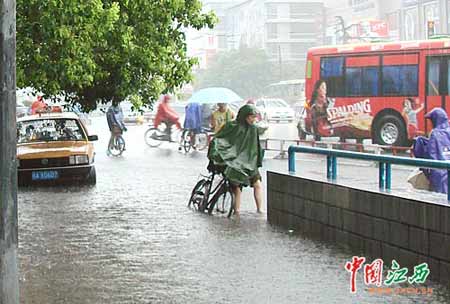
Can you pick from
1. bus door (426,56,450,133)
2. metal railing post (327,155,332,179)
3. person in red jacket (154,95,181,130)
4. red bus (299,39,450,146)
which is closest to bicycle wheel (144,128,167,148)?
person in red jacket (154,95,181,130)

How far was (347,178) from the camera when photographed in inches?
Result: 408

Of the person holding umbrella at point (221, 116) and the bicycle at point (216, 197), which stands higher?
the person holding umbrella at point (221, 116)

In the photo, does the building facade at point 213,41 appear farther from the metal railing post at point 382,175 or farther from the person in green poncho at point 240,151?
the metal railing post at point 382,175

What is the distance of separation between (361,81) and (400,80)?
1535mm

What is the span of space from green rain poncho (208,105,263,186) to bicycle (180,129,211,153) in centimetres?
1467

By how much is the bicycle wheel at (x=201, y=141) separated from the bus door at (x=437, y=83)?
6919mm

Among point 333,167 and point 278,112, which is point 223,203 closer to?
point 333,167

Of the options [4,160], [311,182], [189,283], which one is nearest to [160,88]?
[311,182]

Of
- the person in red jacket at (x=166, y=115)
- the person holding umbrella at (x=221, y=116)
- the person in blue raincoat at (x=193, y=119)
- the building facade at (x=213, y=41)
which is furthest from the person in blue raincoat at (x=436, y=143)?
the building facade at (x=213, y=41)

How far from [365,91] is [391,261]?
19329mm

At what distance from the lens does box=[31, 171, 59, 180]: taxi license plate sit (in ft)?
55.8

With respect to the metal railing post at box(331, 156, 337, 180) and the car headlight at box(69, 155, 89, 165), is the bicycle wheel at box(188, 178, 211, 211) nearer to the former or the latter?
the metal railing post at box(331, 156, 337, 180)

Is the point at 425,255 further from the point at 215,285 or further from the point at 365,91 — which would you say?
the point at 365,91

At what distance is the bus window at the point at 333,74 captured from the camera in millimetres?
28281
